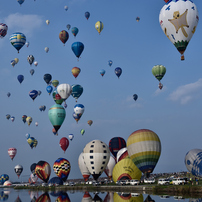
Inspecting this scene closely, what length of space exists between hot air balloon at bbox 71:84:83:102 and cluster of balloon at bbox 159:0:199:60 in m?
35.9

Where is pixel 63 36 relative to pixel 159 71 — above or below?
above

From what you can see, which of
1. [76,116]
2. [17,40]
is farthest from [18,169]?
[17,40]

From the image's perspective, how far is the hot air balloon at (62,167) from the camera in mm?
73938

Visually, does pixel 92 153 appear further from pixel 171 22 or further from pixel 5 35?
pixel 5 35

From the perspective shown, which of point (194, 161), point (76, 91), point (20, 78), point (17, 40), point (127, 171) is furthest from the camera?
point (20, 78)

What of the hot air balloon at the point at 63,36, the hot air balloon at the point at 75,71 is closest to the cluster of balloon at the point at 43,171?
the hot air balloon at the point at 75,71

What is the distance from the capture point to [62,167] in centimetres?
7375

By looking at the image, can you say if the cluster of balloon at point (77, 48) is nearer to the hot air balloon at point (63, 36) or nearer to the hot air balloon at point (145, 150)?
the hot air balloon at point (63, 36)

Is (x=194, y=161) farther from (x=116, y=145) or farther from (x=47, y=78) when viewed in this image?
(x=47, y=78)

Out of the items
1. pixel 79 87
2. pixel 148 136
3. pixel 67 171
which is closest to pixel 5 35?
pixel 79 87

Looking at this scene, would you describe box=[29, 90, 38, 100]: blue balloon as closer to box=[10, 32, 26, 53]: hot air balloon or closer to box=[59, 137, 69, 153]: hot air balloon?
box=[59, 137, 69, 153]: hot air balloon

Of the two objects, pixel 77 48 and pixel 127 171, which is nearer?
pixel 127 171

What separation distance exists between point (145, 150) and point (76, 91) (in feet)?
108

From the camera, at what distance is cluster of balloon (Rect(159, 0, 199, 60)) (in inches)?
1847
